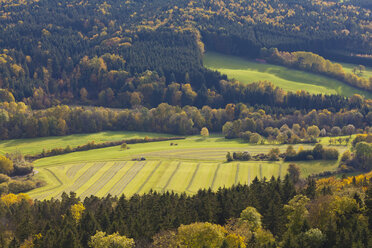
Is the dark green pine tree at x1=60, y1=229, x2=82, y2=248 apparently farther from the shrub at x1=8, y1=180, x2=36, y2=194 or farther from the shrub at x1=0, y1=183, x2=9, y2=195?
the shrub at x1=0, y1=183, x2=9, y2=195

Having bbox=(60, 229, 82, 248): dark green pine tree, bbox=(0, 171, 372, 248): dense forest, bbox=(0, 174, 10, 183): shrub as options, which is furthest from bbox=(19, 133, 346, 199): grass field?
bbox=(60, 229, 82, 248): dark green pine tree

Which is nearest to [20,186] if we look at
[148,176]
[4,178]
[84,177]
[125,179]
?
[4,178]

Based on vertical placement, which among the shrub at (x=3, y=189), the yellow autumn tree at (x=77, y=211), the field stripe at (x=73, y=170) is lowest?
the shrub at (x=3, y=189)

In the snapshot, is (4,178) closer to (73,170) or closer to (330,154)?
(73,170)

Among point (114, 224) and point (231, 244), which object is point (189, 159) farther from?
point (231, 244)

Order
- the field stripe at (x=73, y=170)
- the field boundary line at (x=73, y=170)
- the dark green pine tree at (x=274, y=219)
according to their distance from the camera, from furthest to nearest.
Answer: the field stripe at (x=73, y=170)
the field boundary line at (x=73, y=170)
the dark green pine tree at (x=274, y=219)

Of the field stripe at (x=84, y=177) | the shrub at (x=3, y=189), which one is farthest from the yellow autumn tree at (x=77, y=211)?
the shrub at (x=3, y=189)

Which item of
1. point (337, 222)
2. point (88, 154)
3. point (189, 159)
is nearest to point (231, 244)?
point (337, 222)

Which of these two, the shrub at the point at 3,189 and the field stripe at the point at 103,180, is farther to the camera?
the shrub at the point at 3,189

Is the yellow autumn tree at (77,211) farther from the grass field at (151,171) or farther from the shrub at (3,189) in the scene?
the shrub at (3,189)
